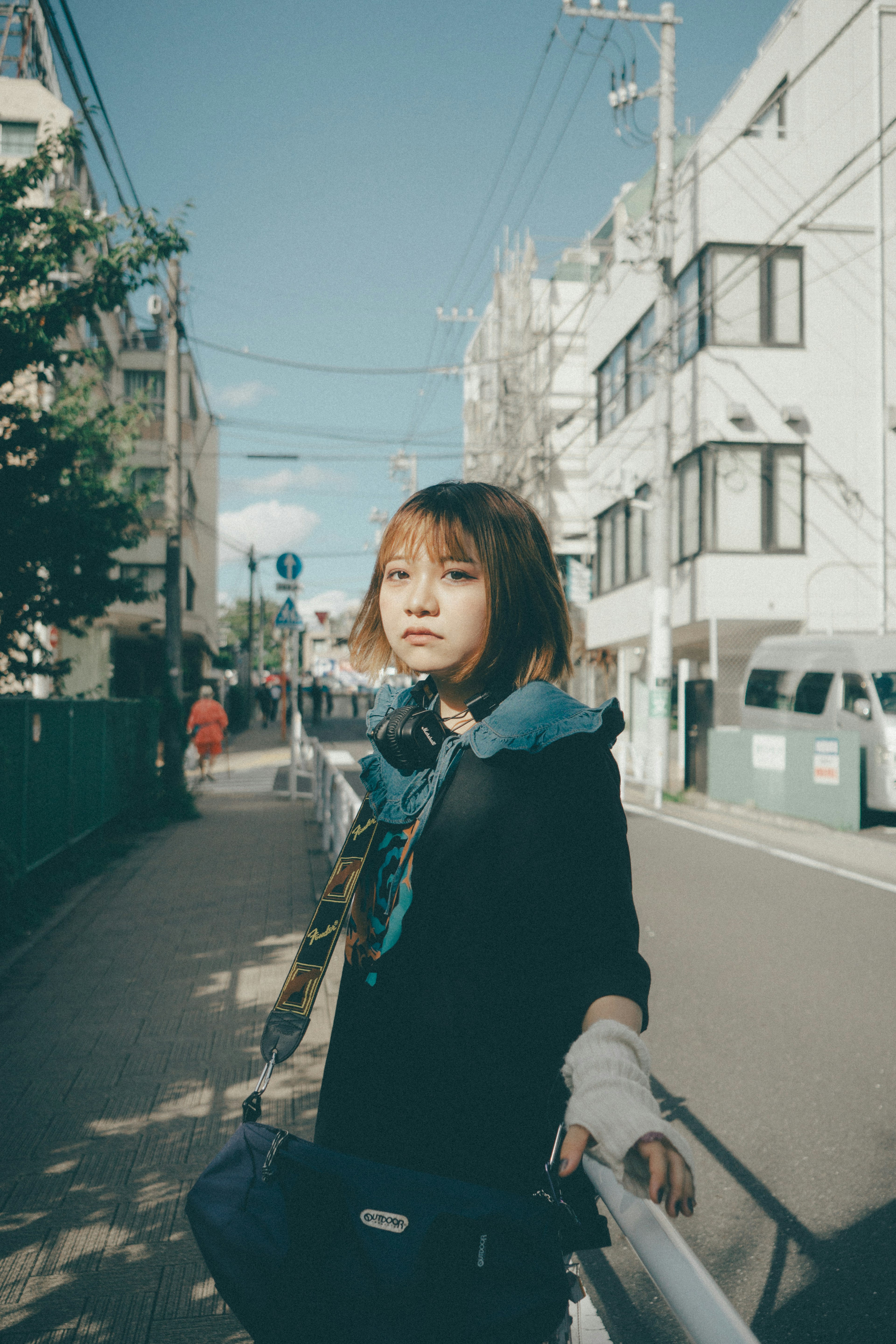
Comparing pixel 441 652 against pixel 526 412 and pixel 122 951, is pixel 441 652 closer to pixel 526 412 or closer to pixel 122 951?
pixel 122 951

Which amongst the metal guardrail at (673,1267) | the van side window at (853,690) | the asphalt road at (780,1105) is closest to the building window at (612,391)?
the van side window at (853,690)

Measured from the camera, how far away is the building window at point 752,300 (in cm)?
1898

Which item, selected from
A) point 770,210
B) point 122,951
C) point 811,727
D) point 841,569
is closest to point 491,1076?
point 122,951

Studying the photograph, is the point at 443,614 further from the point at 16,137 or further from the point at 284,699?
the point at 284,699

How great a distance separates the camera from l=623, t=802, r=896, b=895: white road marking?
29.3 ft

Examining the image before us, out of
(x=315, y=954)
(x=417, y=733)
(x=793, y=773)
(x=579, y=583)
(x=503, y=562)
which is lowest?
(x=793, y=773)

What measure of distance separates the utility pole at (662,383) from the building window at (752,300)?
6.16 feet

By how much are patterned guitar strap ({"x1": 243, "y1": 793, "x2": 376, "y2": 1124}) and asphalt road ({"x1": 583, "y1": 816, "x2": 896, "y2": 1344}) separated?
1.73 meters

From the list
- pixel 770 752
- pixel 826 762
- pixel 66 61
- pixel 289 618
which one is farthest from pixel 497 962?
pixel 289 618

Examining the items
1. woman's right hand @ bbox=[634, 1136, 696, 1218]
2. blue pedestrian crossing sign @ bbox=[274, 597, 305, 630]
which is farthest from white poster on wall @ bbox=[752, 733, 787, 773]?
woman's right hand @ bbox=[634, 1136, 696, 1218]

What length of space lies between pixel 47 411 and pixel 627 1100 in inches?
308

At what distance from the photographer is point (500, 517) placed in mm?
1562

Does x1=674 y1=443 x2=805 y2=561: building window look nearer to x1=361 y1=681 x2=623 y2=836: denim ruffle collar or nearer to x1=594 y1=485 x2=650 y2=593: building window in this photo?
x1=594 y1=485 x2=650 y2=593: building window

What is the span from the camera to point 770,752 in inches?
557
